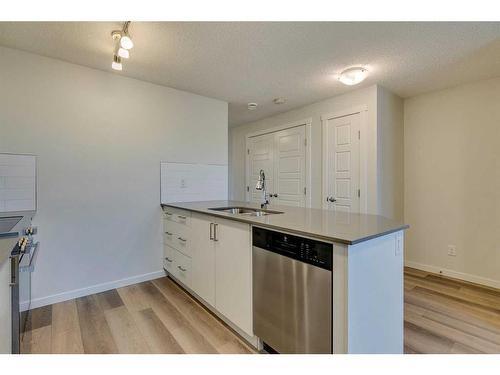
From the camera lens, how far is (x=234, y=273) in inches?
69.9

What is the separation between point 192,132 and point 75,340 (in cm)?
234

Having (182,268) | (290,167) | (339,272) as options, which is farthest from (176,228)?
(290,167)

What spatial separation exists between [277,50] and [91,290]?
2868mm

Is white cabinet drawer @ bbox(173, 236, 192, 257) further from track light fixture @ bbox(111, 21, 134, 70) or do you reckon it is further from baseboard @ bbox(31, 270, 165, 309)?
track light fixture @ bbox(111, 21, 134, 70)

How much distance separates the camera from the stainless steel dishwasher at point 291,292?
121cm

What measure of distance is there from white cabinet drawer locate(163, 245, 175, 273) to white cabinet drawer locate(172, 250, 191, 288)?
6 cm

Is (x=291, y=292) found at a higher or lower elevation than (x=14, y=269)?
lower

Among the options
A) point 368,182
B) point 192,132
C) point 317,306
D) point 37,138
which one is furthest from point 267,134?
point 317,306

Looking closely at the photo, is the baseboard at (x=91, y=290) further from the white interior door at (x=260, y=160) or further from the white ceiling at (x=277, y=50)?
the white interior door at (x=260, y=160)

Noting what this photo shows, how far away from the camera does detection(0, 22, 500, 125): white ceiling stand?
186 centimetres

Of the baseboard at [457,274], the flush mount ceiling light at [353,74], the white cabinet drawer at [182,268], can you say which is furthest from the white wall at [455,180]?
the white cabinet drawer at [182,268]

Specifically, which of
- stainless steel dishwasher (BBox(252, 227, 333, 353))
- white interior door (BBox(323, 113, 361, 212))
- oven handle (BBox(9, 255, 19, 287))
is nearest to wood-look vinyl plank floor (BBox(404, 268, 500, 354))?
stainless steel dishwasher (BBox(252, 227, 333, 353))

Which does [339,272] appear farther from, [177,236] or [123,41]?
[123,41]

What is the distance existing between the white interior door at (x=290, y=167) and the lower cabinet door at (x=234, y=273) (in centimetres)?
219
